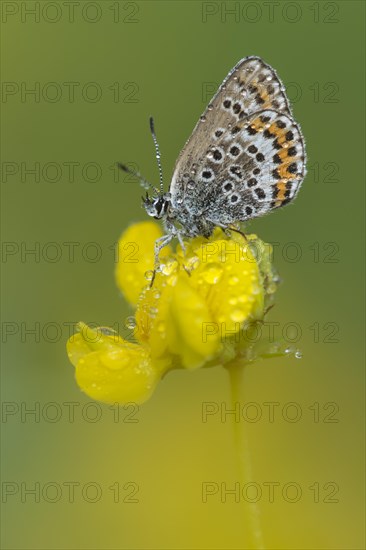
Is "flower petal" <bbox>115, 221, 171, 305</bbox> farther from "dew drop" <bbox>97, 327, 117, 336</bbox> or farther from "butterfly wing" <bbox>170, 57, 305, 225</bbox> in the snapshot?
"butterfly wing" <bbox>170, 57, 305, 225</bbox>

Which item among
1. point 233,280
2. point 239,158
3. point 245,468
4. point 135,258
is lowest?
point 245,468

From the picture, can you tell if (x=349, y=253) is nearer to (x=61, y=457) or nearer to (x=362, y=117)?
(x=362, y=117)

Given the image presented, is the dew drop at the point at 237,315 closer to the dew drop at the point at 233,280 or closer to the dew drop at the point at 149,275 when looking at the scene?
the dew drop at the point at 233,280

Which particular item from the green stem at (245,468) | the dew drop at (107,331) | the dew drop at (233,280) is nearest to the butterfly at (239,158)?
the dew drop at (107,331)

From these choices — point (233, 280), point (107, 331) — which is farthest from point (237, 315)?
point (107, 331)

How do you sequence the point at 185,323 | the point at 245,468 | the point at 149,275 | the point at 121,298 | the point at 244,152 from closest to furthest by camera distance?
A: the point at 245,468, the point at 185,323, the point at 149,275, the point at 244,152, the point at 121,298

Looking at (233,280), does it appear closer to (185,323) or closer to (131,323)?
(185,323)

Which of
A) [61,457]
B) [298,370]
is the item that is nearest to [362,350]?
[298,370]
